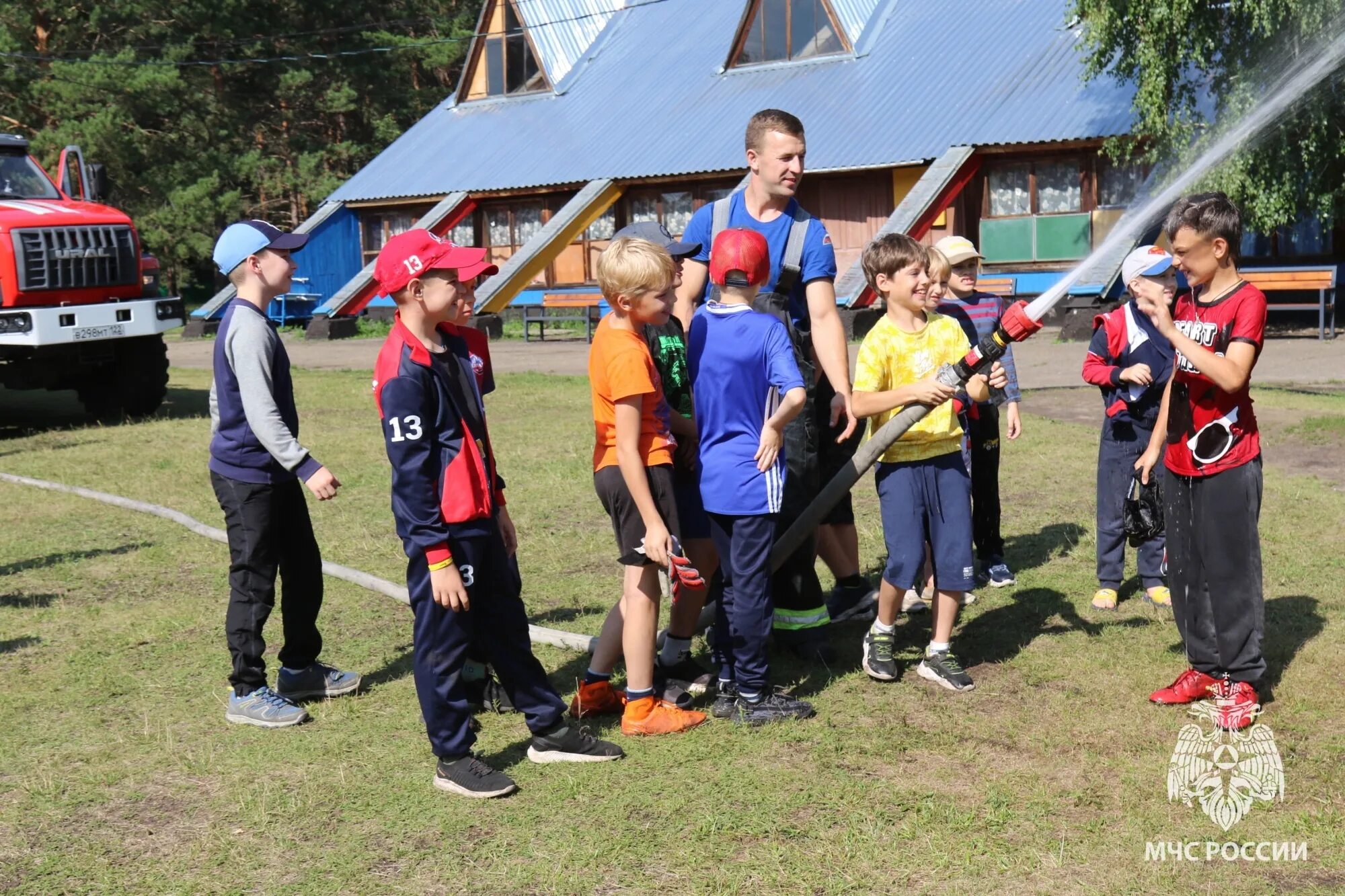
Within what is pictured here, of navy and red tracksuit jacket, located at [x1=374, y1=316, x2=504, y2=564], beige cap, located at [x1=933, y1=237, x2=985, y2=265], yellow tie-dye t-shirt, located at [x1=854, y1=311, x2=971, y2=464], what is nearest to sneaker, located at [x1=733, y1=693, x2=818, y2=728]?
yellow tie-dye t-shirt, located at [x1=854, y1=311, x2=971, y2=464]

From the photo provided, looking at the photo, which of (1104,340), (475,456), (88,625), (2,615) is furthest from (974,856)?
(2,615)

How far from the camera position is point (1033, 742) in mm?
4613

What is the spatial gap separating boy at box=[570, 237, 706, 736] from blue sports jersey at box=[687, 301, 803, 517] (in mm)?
158

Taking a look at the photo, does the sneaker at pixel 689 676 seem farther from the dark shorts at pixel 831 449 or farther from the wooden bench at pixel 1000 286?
the wooden bench at pixel 1000 286

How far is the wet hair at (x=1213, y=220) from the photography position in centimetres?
473

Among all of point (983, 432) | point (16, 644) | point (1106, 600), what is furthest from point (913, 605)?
point (16, 644)

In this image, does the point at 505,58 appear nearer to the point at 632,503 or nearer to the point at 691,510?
the point at 691,510

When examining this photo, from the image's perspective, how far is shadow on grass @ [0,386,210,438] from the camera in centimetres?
1483

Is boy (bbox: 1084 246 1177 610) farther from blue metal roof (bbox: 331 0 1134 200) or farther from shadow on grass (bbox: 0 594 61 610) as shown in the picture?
blue metal roof (bbox: 331 0 1134 200)

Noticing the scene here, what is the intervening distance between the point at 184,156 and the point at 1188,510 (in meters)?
40.9

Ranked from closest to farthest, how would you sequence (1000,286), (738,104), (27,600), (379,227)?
(27,600), (1000,286), (738,104), (379,227)

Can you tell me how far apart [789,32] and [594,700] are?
25.2 meters

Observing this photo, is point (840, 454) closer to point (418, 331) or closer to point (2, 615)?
point (418, 331)

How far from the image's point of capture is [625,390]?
4.57 metres
